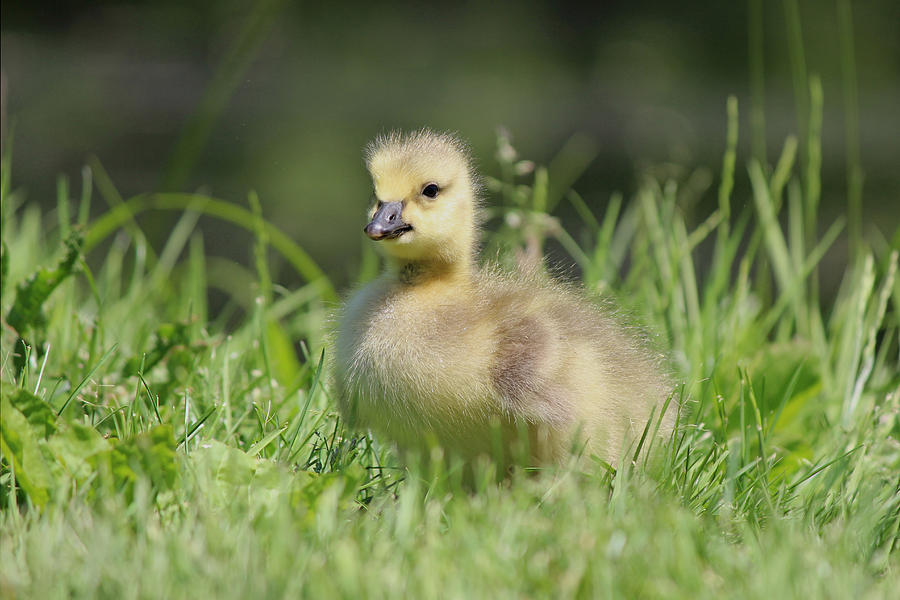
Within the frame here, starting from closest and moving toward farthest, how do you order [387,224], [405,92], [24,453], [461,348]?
[24,453]
[461,348]
[387,224]
[405,92]

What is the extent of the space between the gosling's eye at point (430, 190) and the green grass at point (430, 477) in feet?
1.40

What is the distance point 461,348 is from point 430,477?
0.84 feet

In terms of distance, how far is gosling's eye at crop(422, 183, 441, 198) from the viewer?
2.27 metres

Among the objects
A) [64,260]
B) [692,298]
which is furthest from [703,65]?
[64,260]

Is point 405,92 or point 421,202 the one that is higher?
point 421,202

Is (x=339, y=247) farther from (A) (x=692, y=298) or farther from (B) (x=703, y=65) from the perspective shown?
(B) (x=703, y=65)

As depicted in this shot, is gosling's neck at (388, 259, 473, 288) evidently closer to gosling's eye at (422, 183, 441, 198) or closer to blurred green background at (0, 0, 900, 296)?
gosling's eye at (422, 183, 441, 198)

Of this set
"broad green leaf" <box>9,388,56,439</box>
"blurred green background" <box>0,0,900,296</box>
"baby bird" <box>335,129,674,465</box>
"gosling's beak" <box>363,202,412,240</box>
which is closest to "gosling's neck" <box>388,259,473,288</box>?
"baby bird" <box>335,129,674,465</box>

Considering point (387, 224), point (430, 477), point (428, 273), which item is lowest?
point (430, 477)

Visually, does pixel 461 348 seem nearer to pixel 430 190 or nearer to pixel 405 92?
pixel 430 190

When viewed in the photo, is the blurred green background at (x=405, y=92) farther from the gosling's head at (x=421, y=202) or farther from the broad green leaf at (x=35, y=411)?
the broad green leaf at (x=35, y=411)

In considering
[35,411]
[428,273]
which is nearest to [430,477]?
[428,273]

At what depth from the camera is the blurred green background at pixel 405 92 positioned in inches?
381

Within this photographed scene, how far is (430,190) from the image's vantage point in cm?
228
